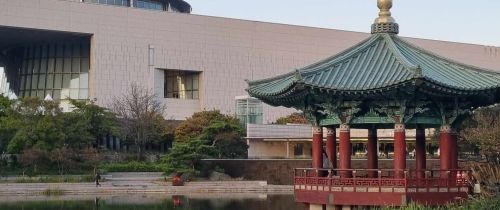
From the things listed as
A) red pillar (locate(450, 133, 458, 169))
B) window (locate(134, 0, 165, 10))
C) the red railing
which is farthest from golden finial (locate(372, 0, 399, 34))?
window (locate(134, 0, 165, 10))

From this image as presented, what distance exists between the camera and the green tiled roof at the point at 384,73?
20.5 meters

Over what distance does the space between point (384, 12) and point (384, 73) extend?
2539 mm

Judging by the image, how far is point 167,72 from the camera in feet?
275

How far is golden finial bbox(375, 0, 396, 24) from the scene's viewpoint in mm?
22672

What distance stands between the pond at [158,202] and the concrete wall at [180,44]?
32.3m

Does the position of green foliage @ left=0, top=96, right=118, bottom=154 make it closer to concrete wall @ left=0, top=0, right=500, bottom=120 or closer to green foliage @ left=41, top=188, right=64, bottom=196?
green foliage @ left=41, top=188, right=64, bottom=196

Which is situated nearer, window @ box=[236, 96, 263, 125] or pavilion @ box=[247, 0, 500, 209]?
pavilion @ box=[247, 0, 500, 209]

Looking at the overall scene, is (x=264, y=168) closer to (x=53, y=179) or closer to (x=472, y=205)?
(x=53, y=179)

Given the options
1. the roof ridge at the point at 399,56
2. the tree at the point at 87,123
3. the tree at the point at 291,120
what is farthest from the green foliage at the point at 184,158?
the roof ridge at the point at 399,56

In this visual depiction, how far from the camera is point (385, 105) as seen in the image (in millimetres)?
21297

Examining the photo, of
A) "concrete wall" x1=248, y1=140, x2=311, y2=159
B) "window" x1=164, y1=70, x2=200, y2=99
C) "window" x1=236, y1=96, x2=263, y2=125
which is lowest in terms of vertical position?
"concrete wall" x1=248, y1=140, x2=311, y2=159

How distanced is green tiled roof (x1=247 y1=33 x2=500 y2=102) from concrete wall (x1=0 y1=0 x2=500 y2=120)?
55094 millimetres

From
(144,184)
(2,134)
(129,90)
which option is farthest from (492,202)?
(129,90)

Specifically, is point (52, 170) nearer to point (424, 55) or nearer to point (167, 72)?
point (167, 72)
